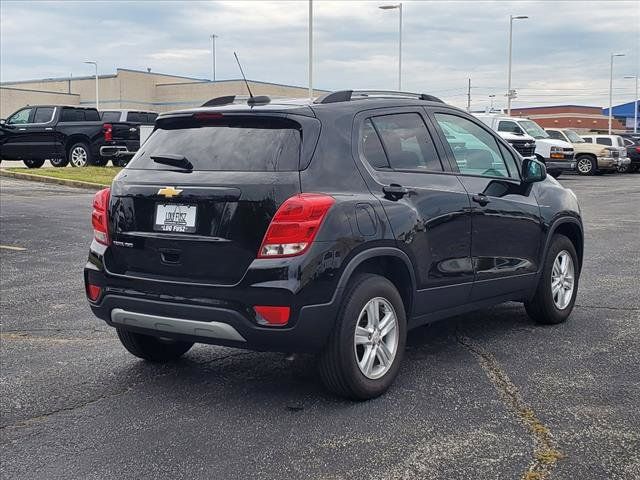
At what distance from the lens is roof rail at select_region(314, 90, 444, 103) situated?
5.09m

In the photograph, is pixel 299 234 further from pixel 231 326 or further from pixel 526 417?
pixel 526 417

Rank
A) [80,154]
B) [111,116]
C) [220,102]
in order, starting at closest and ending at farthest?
[220,102] → [80,154] → [111,116]

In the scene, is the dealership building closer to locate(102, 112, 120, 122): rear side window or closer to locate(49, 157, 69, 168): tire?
locate(102, 112, 120, 122): rear side window

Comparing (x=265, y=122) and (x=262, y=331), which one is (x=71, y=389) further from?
(x=265, y=122)

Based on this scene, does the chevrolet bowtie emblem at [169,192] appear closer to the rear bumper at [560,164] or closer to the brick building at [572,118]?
the rear bumper at [560,164]

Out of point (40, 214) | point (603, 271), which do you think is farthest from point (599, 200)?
point (40, 214)

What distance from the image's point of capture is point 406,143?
5285mm

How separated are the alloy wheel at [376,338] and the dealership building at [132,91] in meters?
64.2

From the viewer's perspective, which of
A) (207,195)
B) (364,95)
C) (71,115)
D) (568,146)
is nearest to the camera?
(207,195)

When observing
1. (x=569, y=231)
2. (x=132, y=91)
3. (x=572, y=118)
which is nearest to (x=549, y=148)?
(x=569, y=231)

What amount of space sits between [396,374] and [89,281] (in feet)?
6.41

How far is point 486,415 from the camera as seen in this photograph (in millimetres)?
4457

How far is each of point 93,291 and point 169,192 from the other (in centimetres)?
86

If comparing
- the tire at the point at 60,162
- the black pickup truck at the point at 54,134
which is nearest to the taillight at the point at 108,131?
the black pickup truck at the point at 54,134
